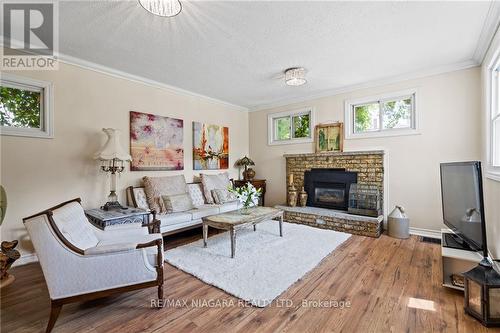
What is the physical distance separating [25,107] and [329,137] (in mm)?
4933

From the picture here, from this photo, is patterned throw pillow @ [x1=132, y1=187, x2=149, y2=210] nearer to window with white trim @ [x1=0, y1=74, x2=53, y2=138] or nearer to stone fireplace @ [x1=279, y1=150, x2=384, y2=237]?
window with white trim @ [x1=0, y1=74, x2=53, y2=138]

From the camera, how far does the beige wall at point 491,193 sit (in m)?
2.36

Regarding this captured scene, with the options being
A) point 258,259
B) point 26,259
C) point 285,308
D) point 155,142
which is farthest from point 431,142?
point 26,259

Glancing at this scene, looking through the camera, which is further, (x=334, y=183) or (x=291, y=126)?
(x=291, y=126)

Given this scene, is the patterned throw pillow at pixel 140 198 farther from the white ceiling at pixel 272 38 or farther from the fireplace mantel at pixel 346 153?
the fireplace mantel at pixel 346 153

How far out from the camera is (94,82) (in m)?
3.50

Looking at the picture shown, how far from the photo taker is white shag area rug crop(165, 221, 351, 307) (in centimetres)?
229

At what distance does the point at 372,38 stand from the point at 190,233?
3.99 m

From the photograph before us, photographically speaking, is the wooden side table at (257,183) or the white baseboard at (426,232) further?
the wooden side table at (257,183)

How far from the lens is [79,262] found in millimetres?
1778

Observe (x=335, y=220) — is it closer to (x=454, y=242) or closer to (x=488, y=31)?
(x=454, y=242)

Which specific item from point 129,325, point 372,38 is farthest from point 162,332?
point 372,38

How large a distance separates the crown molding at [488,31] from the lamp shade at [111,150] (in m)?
4.49

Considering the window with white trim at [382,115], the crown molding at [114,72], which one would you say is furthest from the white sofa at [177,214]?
the window with white trim at [382,115]
